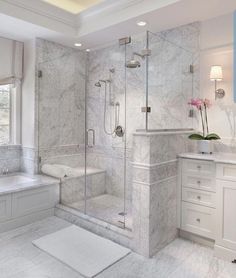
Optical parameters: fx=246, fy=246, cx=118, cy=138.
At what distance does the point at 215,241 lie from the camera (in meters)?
2.36

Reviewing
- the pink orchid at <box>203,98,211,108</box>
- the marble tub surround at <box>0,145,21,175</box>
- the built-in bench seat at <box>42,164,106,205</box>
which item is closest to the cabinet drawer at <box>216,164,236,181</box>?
the pink orchid at <box>203,98,211,108</box>

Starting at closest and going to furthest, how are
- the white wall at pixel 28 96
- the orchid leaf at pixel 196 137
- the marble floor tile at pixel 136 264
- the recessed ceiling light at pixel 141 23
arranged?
the marble floor tile at pixel 136 264 < the orchid leaf at pixel 196 137 < the recessed ceiling light at pixel 141 23 < the white wall at pixel 28 96

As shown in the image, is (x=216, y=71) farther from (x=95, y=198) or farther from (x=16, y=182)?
(x=16, y=182)

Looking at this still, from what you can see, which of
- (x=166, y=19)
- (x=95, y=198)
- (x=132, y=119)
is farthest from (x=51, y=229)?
(x=166, y=19)

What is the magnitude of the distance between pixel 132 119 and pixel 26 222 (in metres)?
1.86

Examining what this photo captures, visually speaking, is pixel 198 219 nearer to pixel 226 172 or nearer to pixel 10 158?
pixel 226 172

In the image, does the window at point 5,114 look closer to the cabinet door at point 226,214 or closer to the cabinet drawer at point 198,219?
the cabinet drawer at point 198,219

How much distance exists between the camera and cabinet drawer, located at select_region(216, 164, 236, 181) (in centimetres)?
220

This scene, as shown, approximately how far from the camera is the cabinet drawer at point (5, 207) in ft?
9.18

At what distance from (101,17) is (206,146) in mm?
2113

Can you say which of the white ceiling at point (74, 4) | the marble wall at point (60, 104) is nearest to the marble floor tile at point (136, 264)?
the marble wall at point (60, 104)

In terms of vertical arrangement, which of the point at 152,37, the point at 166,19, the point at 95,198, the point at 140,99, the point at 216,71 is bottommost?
the point at 95,198

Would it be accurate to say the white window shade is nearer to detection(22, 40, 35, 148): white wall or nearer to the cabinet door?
detection(22, 40, 35, 148): white wall

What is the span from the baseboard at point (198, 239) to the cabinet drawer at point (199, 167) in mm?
679
